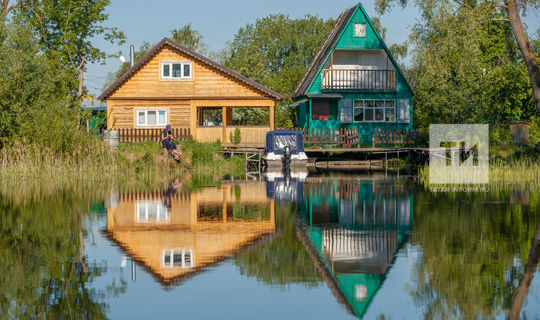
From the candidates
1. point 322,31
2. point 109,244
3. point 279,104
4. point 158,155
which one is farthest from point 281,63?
point 109,244

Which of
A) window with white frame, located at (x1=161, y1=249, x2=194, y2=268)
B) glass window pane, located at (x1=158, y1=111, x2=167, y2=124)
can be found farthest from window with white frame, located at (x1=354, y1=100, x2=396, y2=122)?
window with white frame, located at (x1=161, y1=249, x2=194, y2=268)

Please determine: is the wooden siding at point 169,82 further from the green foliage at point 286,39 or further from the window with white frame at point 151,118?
the green foliage at point 286,39

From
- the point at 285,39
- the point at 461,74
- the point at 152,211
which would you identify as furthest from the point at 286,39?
the point at 152,211

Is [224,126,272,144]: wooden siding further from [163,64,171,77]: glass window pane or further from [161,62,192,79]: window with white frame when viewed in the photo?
[163,64,171,77]: glass window pane

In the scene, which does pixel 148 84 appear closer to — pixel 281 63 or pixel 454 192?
pixel 454 192

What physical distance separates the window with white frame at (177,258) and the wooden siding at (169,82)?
34676 mm

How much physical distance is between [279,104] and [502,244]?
53721mm

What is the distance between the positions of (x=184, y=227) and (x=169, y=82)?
3271cm

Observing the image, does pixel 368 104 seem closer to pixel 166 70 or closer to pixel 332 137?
pixel 332 137

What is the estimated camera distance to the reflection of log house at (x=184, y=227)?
9750 mm

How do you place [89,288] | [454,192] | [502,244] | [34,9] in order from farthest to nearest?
[34,9] < [454,192] < [502,244] < [89,288]

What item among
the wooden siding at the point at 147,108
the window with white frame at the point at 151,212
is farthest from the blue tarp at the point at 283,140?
the window with white frame at the point at 151,212

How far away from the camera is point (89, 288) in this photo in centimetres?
806

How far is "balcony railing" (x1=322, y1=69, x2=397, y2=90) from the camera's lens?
48.0 metres
